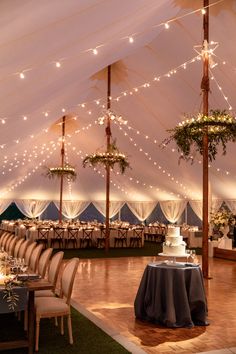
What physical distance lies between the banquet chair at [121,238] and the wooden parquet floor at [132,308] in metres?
4.72

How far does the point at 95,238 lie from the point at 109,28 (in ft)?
34.2

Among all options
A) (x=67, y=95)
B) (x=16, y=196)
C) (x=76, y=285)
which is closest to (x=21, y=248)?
(x=76, y=285)

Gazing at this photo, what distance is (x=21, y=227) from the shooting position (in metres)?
16.4

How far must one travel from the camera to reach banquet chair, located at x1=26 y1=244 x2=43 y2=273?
6328 mm

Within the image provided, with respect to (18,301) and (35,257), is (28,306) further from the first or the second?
(35,257)

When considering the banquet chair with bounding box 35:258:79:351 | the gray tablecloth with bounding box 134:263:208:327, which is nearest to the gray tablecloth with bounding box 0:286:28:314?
the banquet chair with bounding box 35:258:79:351

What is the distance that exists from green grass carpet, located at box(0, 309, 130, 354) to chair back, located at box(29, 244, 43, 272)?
3.19 ft

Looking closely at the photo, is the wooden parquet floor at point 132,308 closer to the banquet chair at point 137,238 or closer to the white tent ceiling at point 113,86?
the white tent ceiling at point 113,86

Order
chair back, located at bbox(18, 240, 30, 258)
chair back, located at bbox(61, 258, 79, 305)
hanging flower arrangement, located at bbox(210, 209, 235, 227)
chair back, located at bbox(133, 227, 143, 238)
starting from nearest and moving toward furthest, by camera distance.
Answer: chair back, located at bbox(61, 258, 79, 305) < chair back, located at bbox(18, 240, 30, 258) < hanging flower arrangement, located at bbox(210, 209, 235, 227) < chair back, located at bbox(133, 227, 143, 238)

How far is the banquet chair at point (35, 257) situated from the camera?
20.8 ft

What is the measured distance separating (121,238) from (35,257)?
30.8 ft

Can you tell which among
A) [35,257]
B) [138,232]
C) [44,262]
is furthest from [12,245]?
[138,232]

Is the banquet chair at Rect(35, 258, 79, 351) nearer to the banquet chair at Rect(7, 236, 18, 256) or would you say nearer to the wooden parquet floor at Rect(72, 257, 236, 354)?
the wooden parquet floor at Rect(72, 257, 236, 354)

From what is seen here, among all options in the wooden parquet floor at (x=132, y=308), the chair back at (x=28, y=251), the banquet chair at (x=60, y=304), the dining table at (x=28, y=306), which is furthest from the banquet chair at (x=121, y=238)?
the dining table at (x=28, y=306)
